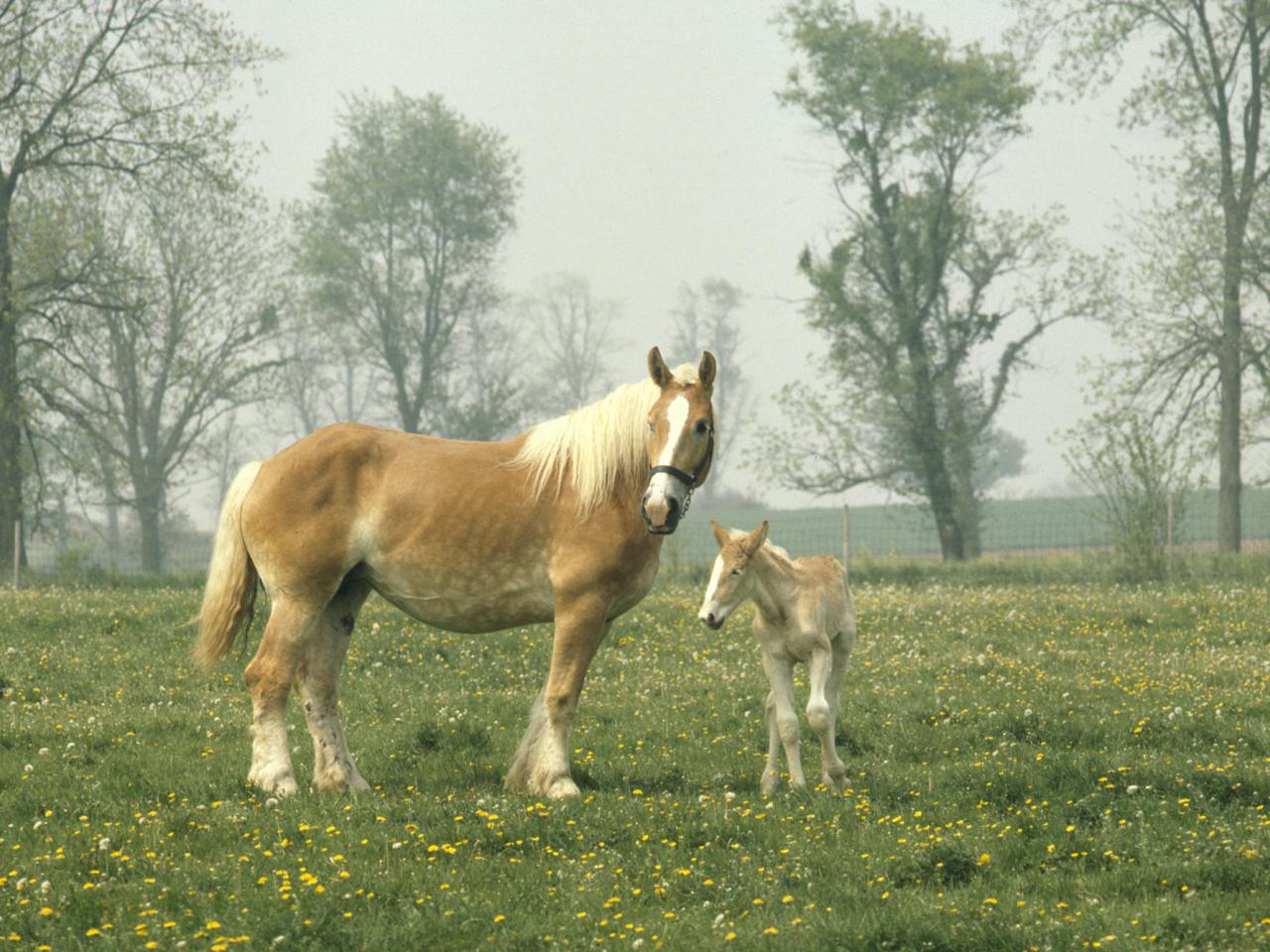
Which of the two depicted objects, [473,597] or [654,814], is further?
[473,597]

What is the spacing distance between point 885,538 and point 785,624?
4818 centimetres

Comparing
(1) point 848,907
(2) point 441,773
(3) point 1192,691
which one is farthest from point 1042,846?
(3) point 1192,691

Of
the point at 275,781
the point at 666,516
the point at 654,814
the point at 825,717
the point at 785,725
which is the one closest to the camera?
the point at 654,814

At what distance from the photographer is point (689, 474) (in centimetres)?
940

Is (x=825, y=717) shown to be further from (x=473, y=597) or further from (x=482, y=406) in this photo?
(x=482, y=406)

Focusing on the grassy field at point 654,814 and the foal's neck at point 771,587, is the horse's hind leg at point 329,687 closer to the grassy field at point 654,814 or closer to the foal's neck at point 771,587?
the grassy field at point 654,814

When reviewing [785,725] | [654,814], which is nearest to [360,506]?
[654,814]

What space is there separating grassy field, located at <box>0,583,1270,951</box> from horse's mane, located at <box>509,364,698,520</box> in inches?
88.4

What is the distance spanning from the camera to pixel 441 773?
35.4 ft

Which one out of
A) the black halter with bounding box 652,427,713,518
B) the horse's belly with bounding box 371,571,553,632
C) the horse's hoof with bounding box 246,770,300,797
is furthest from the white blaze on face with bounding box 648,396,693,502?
the horse's hoof with bounding box 246,770,300,797

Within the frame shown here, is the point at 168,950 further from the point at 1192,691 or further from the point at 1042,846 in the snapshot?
the point at 1192,691

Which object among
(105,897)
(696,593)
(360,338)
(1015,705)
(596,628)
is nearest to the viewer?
(105,897)

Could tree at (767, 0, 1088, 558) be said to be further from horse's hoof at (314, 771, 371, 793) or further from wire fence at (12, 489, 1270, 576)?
horse's hoof at (314, 771, 371, 793)

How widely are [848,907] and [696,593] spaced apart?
52.6ft
